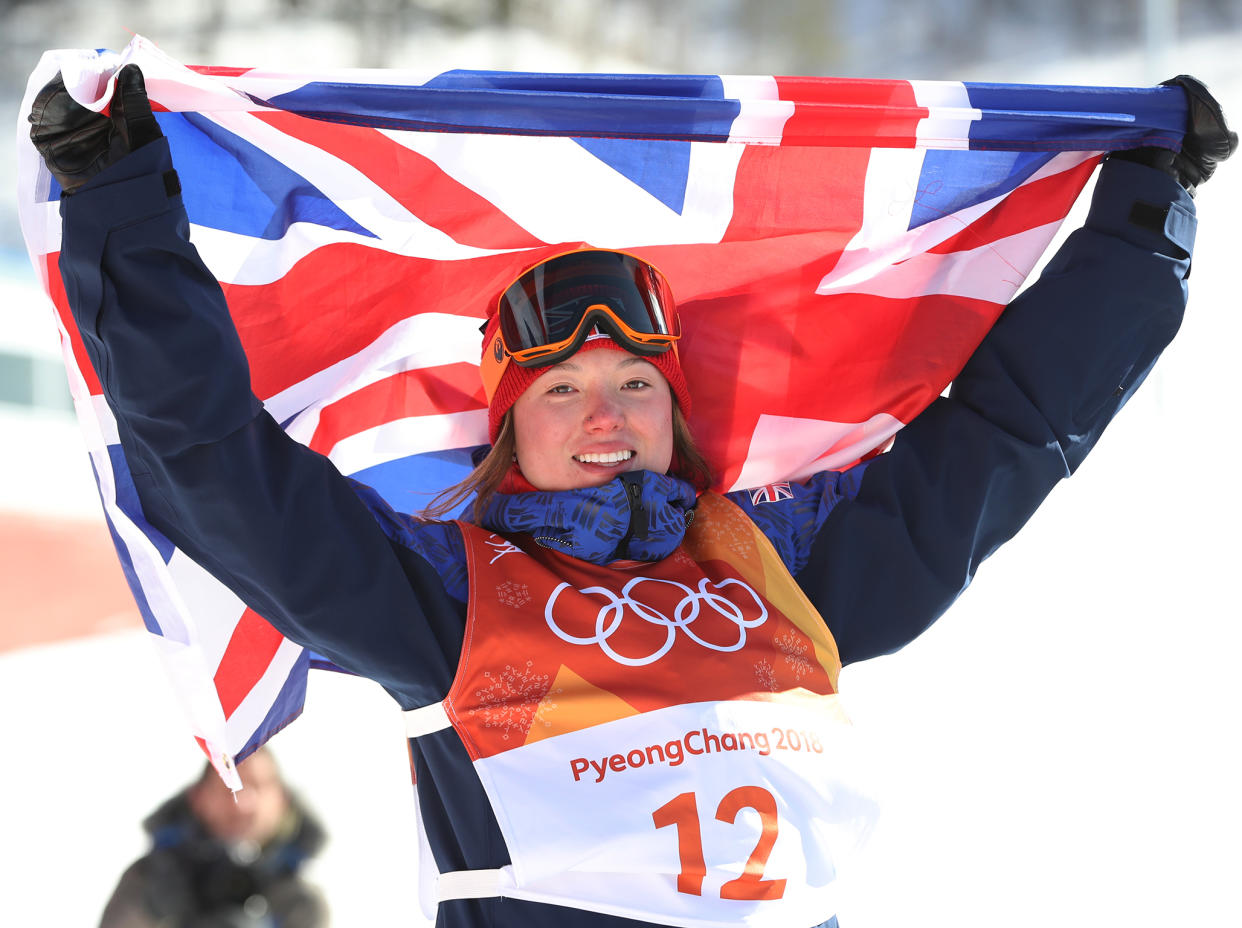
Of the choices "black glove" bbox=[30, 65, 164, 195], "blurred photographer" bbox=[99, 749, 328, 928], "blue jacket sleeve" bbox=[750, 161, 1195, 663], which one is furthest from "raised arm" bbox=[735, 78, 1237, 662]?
"blurred photographer" bbox=[99, 749, 328, 928]

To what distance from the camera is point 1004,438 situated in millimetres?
1791

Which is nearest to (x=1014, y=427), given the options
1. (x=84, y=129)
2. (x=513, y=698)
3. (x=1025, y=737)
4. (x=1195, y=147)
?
(x=1195, y=147)

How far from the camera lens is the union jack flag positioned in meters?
1.61

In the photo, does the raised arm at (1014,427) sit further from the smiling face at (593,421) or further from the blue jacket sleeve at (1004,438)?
the smiling face at (593,421)

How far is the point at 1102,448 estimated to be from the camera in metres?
4.98

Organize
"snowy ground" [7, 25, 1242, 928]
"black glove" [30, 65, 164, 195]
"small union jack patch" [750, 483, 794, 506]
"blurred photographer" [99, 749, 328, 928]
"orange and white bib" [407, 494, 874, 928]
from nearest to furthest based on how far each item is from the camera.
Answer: "black glove" [30, 65, 164, 195], "orange and white bib" [407, 494, 874, 928], "small union jack patch" [750, 483, 794, 506], "blurred photographer" [99, 749, 328, 928], "snowy ground" [7, 25, 1242, 928]

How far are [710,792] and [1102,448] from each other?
156 inches

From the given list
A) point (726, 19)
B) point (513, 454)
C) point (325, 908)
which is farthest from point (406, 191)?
point (726, 19)

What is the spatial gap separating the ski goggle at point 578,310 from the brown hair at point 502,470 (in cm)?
9

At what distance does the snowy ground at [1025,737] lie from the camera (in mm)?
3594

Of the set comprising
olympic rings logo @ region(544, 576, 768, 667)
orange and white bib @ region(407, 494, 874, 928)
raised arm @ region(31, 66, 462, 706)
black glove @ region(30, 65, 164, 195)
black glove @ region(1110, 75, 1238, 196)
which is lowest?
orange and white bib @ region(407, 494, 874, 928)

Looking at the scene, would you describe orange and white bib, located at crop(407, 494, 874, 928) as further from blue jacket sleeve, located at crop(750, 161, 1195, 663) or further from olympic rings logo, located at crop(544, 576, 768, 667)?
blue jacket sleeve, located at crop(750, 161, 1195, 663)

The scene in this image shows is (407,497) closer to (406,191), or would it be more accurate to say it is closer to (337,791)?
(406,191)

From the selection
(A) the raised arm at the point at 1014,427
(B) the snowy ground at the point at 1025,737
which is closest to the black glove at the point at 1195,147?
(A) the raised arm at the point at 1014,427
